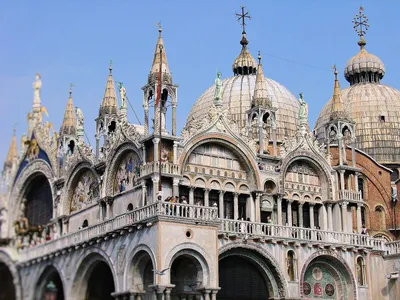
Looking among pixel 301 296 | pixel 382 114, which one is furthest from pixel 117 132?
pixel 382 114

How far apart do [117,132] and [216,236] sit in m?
8.82

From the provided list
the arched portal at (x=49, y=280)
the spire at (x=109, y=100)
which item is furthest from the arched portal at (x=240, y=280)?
the spire at (x=109, y=100)

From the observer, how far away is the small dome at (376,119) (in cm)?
5781

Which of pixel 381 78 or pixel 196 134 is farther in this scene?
pixel 381 78

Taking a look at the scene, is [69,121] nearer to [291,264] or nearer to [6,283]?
[6,283]

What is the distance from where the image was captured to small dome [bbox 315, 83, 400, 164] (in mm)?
57812

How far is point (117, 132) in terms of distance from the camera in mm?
39562

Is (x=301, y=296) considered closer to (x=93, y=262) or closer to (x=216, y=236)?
(x=216, y=236)

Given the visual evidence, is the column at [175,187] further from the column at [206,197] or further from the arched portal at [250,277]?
the arched portal at [250,277]

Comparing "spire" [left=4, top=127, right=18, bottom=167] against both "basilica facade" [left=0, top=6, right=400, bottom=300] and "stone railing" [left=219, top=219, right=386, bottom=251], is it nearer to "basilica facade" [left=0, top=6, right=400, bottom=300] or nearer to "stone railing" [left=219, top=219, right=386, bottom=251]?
"basilica facade" [left=0, top=6, right=400, bottom=300]

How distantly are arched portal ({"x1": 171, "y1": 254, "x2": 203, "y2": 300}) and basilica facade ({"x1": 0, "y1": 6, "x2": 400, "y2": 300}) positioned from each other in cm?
6

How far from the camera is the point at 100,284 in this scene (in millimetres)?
38375

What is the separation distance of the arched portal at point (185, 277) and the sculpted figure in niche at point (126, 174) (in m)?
5.33

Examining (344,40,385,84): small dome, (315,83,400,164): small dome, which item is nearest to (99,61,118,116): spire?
(315,83,400,164): small dome
